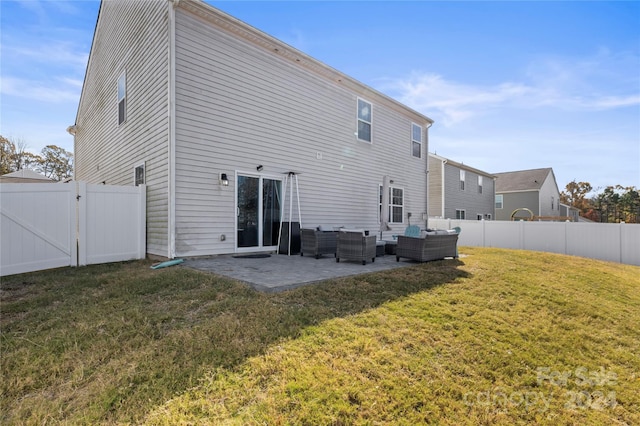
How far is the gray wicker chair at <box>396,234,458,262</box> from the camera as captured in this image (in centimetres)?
644

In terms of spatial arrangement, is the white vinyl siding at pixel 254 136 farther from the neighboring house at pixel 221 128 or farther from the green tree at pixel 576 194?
the green tree at pixel 576 194

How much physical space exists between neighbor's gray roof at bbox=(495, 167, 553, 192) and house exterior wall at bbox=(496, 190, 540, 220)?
42 cm

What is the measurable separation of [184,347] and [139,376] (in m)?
0.41

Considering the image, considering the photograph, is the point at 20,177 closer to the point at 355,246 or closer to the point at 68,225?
the point at 68,225

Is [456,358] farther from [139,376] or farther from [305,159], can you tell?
[305,159]

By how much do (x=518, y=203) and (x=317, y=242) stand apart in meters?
24.8

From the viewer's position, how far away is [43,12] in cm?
786

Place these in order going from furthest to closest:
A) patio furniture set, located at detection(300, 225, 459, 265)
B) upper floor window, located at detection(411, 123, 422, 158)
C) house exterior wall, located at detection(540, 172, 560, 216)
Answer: house exterior wall, located at detection(540, 172, 560, 216)
upper floor window, located at detection(411, 123, 422, 158)
patio furniture set, located at detection(300, 225, 459, 265)

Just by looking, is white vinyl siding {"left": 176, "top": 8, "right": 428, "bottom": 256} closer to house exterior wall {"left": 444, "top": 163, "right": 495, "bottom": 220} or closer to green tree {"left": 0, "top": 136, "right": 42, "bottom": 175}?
house exterior wall {"left": 444, "top": 163, "right": 495, "bottom": 220}

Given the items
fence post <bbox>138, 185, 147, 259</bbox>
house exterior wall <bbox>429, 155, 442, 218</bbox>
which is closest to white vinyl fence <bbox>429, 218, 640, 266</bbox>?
house exterior wall <bbox>429, 155, 442, 218</bbox>

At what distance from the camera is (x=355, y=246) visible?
6238 millimetres

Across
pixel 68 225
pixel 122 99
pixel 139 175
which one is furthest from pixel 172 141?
pixel 122 99

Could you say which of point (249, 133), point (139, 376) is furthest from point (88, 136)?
point (139, 376)

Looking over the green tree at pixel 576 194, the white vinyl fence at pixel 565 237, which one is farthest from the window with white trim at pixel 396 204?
the green tree at pixel 576 194
